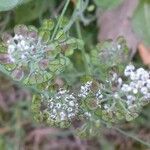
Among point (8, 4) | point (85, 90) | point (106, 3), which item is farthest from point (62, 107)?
point (106, 3)

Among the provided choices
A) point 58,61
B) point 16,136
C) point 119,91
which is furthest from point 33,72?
point 16,136

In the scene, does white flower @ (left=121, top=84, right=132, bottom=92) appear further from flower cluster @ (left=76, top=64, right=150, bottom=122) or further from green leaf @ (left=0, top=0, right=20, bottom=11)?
green leaf @ (left=0, top=0, right=20, bottom=11)

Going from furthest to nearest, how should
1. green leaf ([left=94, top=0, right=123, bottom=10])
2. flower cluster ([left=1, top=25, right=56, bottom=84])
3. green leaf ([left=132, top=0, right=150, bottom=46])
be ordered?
green leaf ([left=132, top=0, right=150, bottom=46]), green leaf ([left=94, top=0, right=123, bottom=10]), flower cluster ([left=1, top=25, right=56, bottom=84])

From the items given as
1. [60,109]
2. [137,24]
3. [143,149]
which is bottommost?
[143,149]

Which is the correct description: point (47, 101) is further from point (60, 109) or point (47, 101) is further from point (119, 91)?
point (119, 91)

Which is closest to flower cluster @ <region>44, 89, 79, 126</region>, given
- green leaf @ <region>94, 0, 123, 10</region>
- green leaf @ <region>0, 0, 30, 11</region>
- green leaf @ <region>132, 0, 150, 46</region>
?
green leaf @ <region>0, 0, 30, 11</region>

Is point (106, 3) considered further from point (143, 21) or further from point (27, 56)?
point (27, 56)

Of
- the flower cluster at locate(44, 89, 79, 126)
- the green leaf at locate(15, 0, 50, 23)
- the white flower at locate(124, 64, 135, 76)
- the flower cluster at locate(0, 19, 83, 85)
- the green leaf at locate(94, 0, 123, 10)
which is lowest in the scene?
the flower cluster at locate(44, 89, 79, 126)
